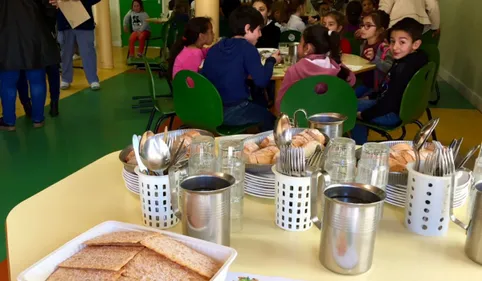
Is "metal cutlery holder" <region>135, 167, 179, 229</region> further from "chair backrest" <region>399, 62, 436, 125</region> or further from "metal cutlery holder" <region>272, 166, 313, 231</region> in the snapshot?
"chair backrest" <region>399, 62, 436, 125</region>

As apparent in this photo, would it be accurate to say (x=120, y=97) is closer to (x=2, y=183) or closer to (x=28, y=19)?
(x=28, y=19)

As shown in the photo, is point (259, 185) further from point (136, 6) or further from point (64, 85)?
point (136, 6)

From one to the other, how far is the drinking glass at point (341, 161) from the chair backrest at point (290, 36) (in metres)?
3.72

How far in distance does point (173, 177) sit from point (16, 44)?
3.87 meters

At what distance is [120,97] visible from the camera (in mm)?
5875

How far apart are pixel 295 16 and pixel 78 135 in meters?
2.67

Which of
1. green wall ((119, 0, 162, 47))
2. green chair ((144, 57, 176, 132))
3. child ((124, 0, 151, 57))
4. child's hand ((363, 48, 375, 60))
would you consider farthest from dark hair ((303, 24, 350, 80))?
green wall ((119, 0, 162, 47))

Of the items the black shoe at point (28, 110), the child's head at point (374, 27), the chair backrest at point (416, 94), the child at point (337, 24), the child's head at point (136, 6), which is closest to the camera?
the chair backrest at point (416, 94)

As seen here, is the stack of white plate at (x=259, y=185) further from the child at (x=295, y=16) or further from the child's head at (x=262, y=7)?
the child at (x=295, y=16)

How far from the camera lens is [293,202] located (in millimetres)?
1170

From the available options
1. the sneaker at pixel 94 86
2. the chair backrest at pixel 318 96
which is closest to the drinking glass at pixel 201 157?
the chair backrest at pixel 318 96

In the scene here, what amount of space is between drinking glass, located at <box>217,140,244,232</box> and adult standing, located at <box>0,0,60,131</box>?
3749mm

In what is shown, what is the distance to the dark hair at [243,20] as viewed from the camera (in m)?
3.28

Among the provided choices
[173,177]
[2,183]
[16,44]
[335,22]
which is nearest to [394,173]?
[173,177]
